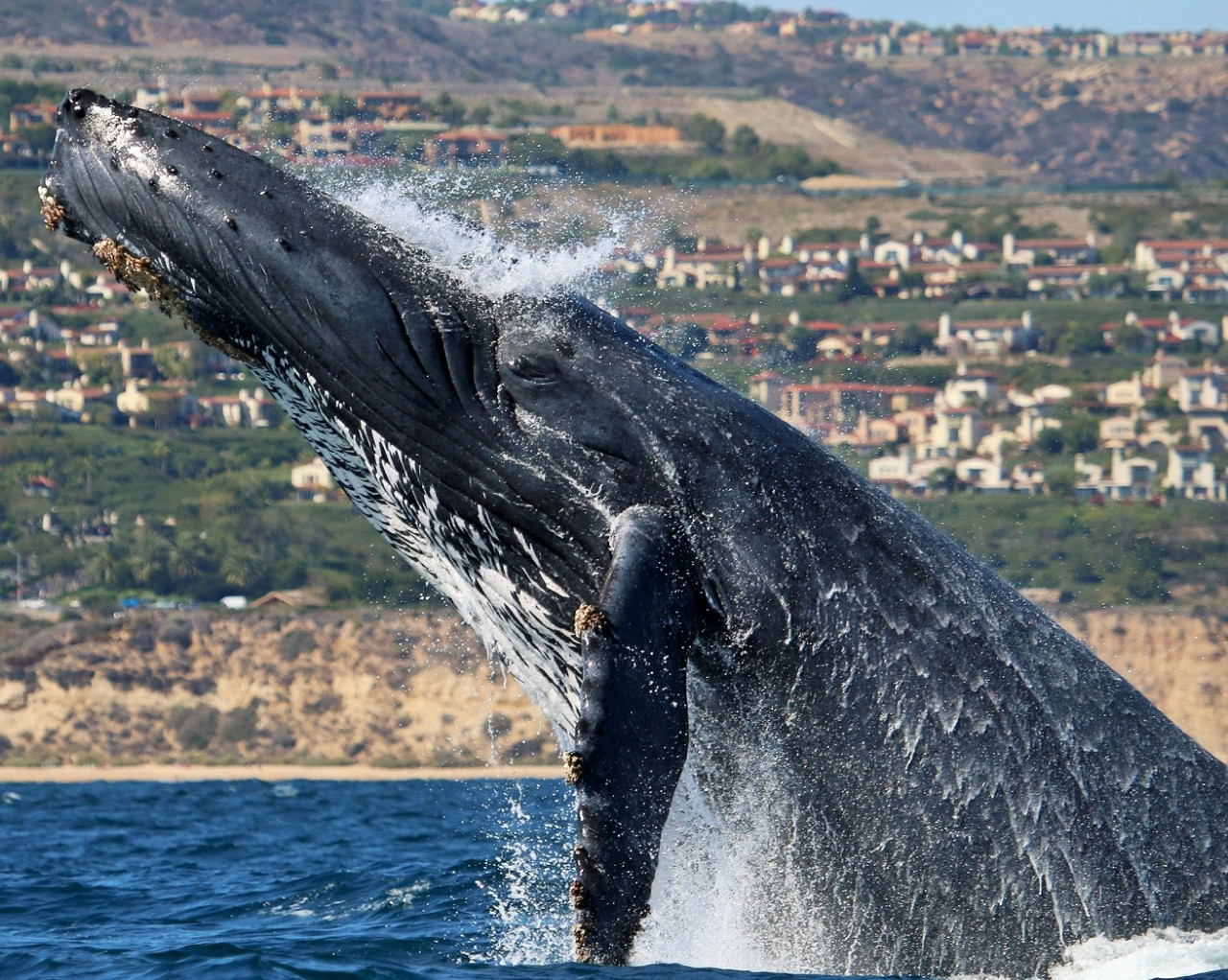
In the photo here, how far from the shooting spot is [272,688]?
63.2 m

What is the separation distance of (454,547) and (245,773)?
181 ft

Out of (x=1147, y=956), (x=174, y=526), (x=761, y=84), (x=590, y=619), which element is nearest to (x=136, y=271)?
A: (x=590, y=619)

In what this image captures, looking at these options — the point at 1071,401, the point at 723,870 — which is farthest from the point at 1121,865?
the point at 1071,401

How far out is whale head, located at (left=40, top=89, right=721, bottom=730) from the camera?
5.91m

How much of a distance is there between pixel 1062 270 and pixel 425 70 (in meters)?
80.5

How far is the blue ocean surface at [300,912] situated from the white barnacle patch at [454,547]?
3.50ft

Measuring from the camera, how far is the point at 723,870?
20.1 ft

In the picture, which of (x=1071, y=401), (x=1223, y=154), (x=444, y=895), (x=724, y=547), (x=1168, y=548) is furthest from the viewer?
(x=1223, y=154)

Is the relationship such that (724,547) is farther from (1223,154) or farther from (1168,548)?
(1223,154)

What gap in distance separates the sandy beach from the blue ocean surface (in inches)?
1411

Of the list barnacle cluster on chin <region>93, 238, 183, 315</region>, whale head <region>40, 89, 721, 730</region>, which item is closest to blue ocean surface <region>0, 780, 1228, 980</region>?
whale head <region>40, 89, 721, 730</region>

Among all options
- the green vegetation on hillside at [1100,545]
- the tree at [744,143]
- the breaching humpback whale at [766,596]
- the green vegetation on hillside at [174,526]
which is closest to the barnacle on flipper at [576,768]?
the breaching humpback whale at [766,596]

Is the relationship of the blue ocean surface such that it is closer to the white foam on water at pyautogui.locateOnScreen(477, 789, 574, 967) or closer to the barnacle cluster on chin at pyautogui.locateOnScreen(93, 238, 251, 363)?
the white foam on water at pyautogui.locateOnScreen(477, 789, 574, 967)

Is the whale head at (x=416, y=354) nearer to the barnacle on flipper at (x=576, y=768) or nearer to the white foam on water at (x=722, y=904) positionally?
the white foam on water at (x=722, y=904)
